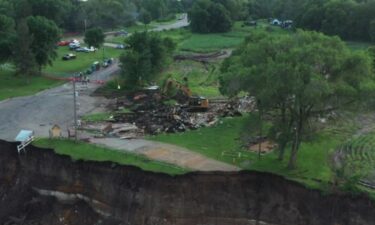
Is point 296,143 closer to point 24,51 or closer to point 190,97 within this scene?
point 190,97

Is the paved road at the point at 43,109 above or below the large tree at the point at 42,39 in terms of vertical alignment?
below

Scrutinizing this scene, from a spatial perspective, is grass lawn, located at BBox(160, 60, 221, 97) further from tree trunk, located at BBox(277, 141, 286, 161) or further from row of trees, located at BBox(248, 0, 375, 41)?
row of trees, located at BBox(248, 0, 375, 41)

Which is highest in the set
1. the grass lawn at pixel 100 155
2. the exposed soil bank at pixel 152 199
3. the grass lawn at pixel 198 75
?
the grass lawn at pixel 198 75

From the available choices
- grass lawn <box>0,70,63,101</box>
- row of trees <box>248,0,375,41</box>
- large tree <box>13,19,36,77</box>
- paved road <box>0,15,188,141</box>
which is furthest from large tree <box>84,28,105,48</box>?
row of trees <box>248,0,375,41</box>

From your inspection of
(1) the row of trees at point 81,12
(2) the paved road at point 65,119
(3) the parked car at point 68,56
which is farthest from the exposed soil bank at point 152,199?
(1) the row of trees at point 81,12

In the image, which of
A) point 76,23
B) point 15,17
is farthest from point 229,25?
point 15,17

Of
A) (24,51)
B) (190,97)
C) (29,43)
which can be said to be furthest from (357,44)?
(24,51)

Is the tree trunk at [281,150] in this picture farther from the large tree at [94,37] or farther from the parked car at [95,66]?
the large tree at [94,37]
